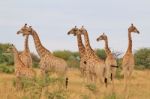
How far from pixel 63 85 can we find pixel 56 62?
96 cm

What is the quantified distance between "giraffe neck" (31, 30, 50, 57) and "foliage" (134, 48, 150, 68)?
67.0 ft

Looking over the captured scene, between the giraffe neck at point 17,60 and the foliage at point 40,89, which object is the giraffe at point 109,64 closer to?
the giraffe neck at point 17,60

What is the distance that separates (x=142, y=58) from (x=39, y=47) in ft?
77.0

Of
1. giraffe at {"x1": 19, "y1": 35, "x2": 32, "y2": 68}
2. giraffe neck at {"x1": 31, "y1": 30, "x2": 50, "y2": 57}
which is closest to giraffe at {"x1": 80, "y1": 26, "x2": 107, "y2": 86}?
giraffe neck at {"x1": 31, "y1": 30, "x2": 50, "y2": 57}

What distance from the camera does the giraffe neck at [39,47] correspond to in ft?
61.2

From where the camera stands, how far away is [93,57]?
17.8 m

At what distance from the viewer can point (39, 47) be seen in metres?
18.9

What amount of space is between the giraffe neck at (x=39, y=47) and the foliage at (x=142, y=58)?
67.0 ft

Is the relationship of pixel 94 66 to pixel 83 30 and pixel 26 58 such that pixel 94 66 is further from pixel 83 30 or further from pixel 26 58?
pixel 26 58

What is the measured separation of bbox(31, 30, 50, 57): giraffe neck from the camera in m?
18.7

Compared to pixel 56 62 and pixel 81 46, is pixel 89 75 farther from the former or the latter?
pixel 81 46

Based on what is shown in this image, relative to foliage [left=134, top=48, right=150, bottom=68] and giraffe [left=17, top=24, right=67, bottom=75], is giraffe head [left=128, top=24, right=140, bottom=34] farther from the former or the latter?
foliage [left=134, top=48, right=150, bottom=68]

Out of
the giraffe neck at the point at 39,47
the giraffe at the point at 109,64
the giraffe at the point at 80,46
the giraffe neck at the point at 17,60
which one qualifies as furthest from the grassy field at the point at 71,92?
the giraffe neck at the point at 39,47

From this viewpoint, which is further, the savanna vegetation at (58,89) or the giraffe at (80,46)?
the giraffe at (80,46)
